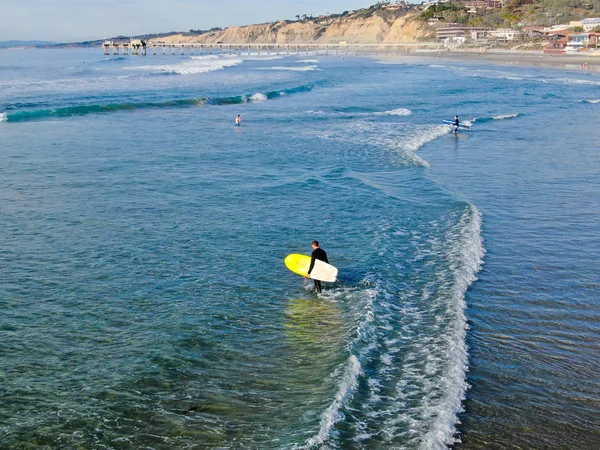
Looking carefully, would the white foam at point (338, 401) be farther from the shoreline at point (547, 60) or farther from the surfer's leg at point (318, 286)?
the shoreline at point (547, 60)

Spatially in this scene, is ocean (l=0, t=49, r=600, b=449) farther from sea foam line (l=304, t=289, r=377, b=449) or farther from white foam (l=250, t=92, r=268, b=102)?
white foam (l=250, t=92, r=268, b=102)

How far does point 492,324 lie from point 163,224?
33.6ft

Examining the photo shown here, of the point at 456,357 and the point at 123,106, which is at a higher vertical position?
the point at 123,106

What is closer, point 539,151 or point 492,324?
point 492,324

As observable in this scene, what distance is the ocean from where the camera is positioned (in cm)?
862

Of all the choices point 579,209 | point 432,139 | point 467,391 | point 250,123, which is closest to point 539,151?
point 432,139

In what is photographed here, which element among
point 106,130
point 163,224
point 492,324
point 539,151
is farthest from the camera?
point 106,130

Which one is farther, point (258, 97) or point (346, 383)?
point (258, 97)

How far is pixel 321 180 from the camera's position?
23.2 m

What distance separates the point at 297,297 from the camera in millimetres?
13078

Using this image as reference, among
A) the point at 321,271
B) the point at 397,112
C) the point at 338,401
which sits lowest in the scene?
the point at 338,401

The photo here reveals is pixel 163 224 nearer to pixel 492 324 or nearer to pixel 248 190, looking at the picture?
pixel 248 190

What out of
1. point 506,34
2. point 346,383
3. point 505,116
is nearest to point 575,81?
point 505,116

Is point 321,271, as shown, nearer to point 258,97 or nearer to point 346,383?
point 346,383
